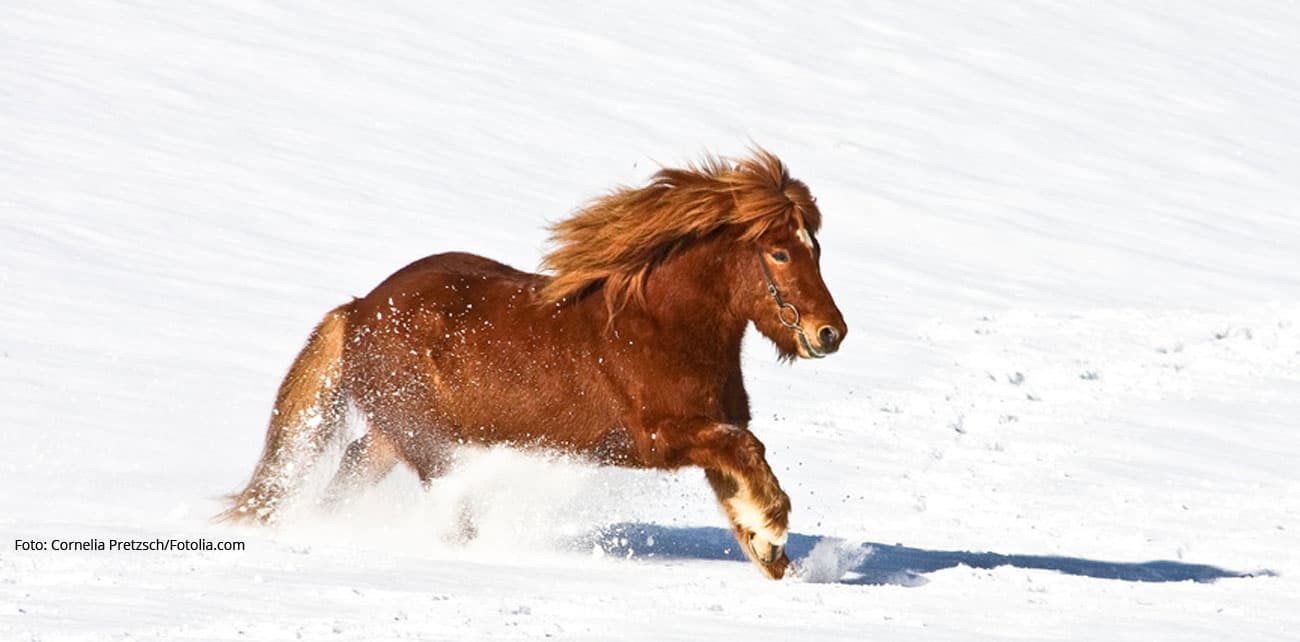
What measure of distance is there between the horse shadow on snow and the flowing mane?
1120 millimetres

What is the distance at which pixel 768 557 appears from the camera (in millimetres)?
6902

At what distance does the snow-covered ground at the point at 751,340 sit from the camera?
20.9 feet

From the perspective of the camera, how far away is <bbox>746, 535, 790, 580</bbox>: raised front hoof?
22.6 ft

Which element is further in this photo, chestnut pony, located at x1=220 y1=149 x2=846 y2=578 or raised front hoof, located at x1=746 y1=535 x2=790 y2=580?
chestnut pony, located at x1=220 y1=149 x2=846 y2=578

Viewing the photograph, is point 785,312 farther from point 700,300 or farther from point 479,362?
point 479,362

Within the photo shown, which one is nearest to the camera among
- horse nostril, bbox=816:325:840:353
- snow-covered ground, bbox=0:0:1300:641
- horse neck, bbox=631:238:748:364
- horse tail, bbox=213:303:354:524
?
snow-covered ground, bbox=0:0:1300:641

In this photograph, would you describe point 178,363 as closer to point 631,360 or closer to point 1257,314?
point 631,360

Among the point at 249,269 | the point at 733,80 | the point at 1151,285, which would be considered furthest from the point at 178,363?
the point at 733,80

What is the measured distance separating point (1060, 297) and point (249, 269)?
6.67 metres

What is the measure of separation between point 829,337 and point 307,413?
7.70 feet

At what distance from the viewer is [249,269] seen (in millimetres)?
12484

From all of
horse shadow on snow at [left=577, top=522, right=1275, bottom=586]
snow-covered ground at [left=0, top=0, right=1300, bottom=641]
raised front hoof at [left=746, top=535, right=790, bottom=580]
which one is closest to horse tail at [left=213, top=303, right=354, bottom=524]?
snow-covered ground at [left=0, top=0, right=1300, bottom=641]

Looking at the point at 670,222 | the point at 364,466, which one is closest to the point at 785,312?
the point at 670,222

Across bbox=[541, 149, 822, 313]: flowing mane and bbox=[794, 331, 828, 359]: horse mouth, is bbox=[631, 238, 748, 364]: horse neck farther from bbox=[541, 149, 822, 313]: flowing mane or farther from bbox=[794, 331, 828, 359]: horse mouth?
bbox=[794, 331, 828, 359]: horse mouth
